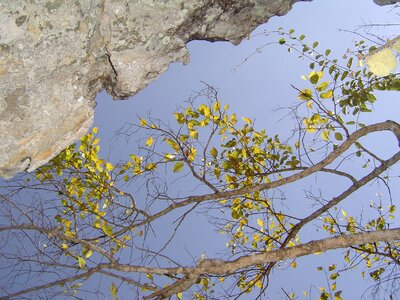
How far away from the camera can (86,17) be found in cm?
198

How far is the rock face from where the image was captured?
1867 millimetres

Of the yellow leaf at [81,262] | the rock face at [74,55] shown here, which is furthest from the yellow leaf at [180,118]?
the yellow leaf at [81,262]

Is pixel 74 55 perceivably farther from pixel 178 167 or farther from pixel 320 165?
pixel 320 165

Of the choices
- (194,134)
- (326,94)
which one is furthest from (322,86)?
(194,134)

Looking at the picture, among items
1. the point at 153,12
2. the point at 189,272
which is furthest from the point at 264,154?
the point at 153,12

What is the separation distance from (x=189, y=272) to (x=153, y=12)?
158 centimetres

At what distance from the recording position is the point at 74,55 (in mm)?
2035

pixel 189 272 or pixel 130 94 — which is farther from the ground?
pixel 130 94

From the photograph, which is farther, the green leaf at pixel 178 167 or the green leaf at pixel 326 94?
the green leaf at pixel 178 167

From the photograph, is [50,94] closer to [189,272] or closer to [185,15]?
[185,15]

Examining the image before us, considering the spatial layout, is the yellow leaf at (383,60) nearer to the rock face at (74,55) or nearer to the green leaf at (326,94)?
the rock face at (74,55)

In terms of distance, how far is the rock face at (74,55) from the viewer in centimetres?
187

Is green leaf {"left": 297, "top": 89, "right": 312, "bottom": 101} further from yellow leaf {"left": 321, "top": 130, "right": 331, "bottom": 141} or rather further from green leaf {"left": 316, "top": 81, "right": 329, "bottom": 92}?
yellow leaf {"left": 321, "top": 130, "right": 331, "bottom": 141}

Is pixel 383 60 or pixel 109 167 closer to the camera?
pixel 383 60
